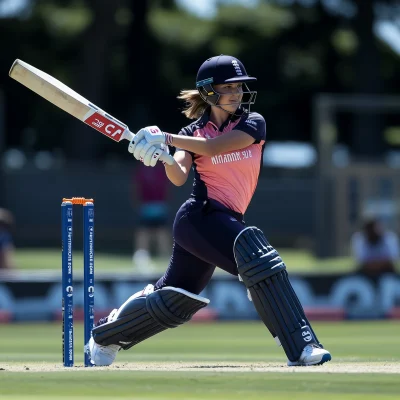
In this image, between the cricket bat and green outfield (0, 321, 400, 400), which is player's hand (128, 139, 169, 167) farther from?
green outfield (0, 321, 400, 400)

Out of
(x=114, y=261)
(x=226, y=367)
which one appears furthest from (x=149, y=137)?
(x=114, y=261)

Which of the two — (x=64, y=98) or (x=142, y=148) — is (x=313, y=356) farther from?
(x=64, y=98)

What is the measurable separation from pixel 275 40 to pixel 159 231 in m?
10.7

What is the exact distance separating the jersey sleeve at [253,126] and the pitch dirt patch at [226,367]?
1094 mm

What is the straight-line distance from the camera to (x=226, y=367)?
549 centimetres

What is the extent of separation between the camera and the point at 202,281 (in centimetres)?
568

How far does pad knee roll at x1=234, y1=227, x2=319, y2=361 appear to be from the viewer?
5.33 meters

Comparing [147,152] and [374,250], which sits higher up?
[374,250]

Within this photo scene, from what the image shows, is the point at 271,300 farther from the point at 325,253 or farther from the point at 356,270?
the point at 325,253

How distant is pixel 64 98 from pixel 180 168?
659 millimetres

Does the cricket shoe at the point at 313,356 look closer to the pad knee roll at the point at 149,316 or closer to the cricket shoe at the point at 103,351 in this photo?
the pad knee roll at the point at 149,316

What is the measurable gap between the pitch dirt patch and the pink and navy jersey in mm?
762

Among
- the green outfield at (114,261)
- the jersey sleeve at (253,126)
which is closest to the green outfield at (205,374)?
the jersey sleeve at (253,126)

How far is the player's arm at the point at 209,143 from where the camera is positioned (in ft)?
18.0
